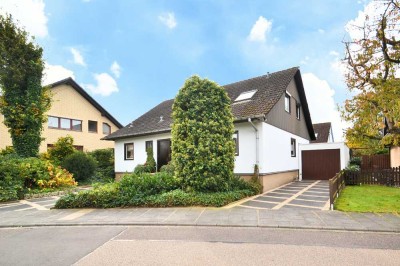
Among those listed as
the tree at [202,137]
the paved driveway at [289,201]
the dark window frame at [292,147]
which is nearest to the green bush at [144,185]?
the tree at [202,137]

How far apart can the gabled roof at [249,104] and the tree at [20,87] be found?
18.7 ft

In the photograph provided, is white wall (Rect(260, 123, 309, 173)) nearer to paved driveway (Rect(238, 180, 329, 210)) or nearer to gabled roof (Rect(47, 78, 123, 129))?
paved driveway (Rect(238, 180, 329, 210))

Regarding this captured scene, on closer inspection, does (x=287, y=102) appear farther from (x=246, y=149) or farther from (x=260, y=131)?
(x=246, y=149)

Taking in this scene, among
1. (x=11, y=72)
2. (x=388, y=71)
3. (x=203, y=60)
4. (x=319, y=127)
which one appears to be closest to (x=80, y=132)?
(x=11, y=72)

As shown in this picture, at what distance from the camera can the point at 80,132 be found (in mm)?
25016

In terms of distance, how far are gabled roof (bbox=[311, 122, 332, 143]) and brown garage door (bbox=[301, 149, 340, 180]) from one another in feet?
43.8

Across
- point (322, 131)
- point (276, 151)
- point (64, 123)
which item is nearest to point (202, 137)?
point (276, 151)

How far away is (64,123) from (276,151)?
19.9 meters

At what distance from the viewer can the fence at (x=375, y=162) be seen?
757 inches

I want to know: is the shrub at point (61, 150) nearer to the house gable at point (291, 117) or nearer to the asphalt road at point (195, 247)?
the asphalt road at point (195, 247)

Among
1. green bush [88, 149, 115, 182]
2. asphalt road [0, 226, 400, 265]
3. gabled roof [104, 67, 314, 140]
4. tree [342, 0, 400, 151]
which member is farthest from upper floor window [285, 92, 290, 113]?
green bush [88, 149, 115, 182]

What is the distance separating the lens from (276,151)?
13.8 m

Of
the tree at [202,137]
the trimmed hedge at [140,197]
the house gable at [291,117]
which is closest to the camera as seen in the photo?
the trimmed hedge at [140,197]

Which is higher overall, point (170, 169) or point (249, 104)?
point (249, 104)
